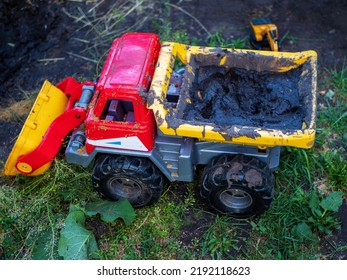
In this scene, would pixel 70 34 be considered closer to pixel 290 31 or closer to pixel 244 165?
pixel 290 31

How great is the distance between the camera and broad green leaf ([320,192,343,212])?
166 inches

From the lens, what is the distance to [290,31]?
6035 mm

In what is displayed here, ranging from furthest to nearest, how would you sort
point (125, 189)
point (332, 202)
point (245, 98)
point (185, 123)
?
point (125, 189) < point (245, 98) < point (332, 202) < point (185, 123)

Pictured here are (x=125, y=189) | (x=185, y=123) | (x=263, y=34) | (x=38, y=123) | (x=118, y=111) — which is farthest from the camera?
(x=263, y=34)

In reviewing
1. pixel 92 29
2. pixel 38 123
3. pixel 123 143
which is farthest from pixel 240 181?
pixel 92 29

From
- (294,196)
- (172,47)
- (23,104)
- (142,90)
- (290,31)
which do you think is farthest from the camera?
(290,31)

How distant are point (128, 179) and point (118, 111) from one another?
0.62 metres

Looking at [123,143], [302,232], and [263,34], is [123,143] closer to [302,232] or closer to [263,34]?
[302,232]

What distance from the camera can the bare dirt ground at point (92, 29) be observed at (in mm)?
5773

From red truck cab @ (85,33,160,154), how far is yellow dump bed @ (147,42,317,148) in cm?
11

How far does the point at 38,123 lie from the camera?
464cm

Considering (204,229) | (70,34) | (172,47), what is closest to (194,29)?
(70,34)

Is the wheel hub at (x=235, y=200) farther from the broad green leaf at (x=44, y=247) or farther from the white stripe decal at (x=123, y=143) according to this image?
the broad green leaf at (x=44, y=247)

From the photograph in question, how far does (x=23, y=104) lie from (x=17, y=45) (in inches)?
40.5
